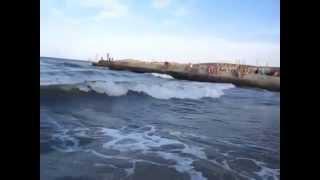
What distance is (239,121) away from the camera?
1.32 metres

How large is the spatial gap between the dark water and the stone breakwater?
0.03 m

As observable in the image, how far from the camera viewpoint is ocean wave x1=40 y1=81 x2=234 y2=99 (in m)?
1.34

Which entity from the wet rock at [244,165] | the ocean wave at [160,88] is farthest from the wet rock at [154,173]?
the ocean wave at [160,88]

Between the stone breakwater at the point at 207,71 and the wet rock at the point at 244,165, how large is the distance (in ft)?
0.97

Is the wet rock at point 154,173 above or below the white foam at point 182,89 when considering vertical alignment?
below

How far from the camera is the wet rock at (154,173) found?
118 centimetres

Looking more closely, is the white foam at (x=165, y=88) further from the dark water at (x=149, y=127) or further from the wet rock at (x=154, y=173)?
the wet rock at (x=154, y=173)

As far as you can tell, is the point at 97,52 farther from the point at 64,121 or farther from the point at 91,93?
the point at 64,121

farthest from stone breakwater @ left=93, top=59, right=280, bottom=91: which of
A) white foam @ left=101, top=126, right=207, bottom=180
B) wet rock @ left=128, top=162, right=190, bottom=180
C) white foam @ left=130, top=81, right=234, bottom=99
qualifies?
wet rock @ left=128, top=162, right=190, bottom=180

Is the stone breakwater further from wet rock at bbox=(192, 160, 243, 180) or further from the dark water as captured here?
wet rock at bbox=(192, 160, 243, 180)

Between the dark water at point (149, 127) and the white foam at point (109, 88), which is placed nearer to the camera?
the dark water at point (149, 127)
